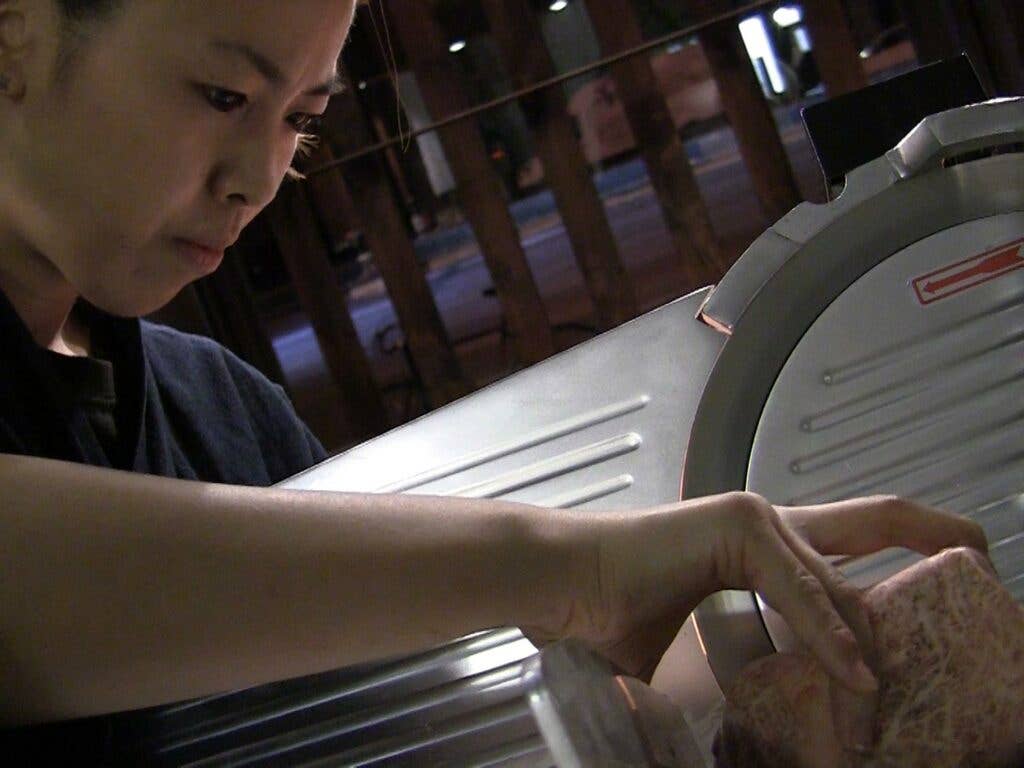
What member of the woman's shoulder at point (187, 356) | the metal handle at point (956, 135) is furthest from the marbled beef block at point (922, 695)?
the woman's shoulder at point (187, 356)

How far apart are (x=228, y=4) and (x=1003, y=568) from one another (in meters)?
0.62

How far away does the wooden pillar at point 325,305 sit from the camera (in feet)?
7.07

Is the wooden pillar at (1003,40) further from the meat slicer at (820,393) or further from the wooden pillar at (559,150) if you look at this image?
the meat slicer at (820,393)

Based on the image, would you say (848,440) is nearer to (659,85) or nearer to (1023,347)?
(1023,347)

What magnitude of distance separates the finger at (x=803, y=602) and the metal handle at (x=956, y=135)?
36 centimetres

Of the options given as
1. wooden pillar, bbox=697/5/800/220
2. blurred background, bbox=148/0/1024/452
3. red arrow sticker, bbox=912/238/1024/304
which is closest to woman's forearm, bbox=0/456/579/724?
red arrow sticker, bbox=912/238/1024/304

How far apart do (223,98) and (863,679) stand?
1.75 feet

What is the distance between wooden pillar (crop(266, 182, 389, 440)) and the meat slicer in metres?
1.38

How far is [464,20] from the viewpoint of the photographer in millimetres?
2068

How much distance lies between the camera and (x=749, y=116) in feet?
6.71

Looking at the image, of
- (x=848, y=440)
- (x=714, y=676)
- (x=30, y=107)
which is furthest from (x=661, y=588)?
(x=30, y=107)

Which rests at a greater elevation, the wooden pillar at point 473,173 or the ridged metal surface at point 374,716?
the wooden pillar at point 473,173

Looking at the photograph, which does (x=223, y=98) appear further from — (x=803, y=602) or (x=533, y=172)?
(x=533, y=172)

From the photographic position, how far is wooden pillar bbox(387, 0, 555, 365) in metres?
2.06
